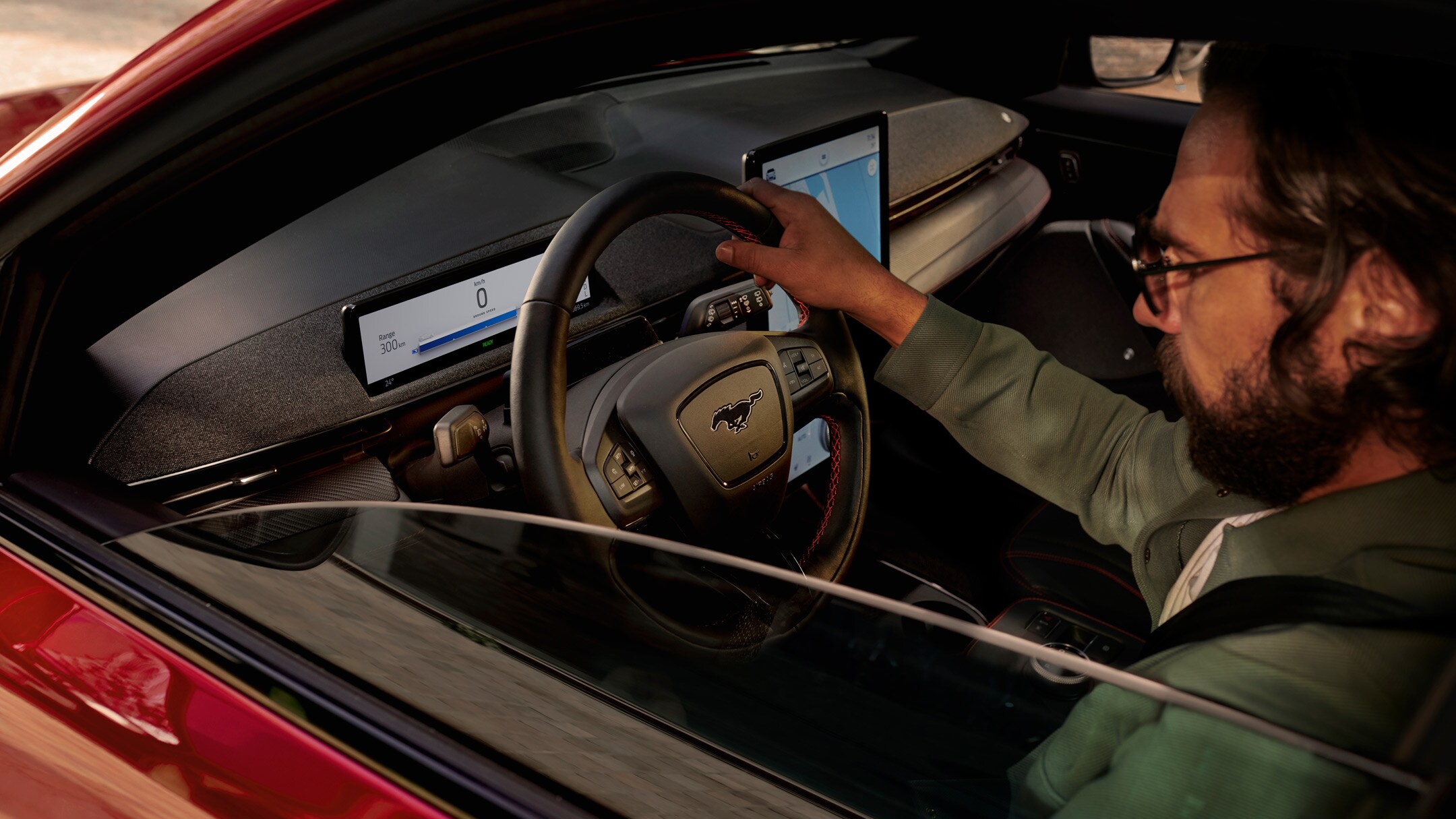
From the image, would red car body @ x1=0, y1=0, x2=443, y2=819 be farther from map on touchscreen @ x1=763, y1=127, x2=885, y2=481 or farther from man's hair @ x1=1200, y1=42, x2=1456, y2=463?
map on touchscreen @ x1=763, y1=127, x2=885, y2=481

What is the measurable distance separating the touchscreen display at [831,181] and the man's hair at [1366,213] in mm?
936

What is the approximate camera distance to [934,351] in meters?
1.45

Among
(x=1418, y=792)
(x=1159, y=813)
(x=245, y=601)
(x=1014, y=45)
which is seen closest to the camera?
(x=1418, y=792)

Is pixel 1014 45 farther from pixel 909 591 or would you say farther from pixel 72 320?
pixel 72 320

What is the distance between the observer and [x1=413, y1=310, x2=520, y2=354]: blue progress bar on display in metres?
1.39

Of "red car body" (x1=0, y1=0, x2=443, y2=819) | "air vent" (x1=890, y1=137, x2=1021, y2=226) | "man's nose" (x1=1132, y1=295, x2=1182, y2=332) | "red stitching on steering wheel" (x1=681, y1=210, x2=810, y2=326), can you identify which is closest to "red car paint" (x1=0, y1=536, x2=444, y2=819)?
"red car body" (x1=0, y1=0, x2=443, y2=819)

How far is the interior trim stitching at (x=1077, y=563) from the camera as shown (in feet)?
5.76

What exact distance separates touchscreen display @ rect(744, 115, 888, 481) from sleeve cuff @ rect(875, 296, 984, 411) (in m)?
0.39

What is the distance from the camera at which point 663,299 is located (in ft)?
5.57

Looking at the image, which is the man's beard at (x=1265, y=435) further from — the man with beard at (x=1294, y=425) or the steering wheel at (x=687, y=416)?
the steering wheel at (x=687, y=416)

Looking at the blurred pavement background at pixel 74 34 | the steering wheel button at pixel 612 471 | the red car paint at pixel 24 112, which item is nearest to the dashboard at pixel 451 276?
the steering wheel button at pixel 612 471

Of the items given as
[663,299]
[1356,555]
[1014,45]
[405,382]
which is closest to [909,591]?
[663,299]

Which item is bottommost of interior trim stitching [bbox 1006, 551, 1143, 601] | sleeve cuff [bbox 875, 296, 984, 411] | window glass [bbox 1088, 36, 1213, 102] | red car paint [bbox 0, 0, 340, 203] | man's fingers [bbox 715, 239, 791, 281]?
interior trim stitching [bbox 1006, 551, 1143, 601]

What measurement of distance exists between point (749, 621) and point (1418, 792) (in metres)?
0.47
